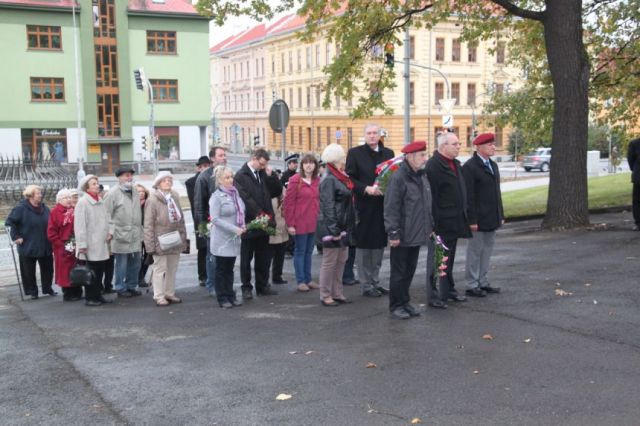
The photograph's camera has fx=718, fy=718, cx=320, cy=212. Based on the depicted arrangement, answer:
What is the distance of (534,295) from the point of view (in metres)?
8.36

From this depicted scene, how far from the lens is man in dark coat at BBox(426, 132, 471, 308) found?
779cm

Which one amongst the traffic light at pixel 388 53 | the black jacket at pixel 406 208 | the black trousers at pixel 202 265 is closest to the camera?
the black jacket at pixel 406 208

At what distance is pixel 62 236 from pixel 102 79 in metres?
46.5

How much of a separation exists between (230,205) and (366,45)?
909 centimetres

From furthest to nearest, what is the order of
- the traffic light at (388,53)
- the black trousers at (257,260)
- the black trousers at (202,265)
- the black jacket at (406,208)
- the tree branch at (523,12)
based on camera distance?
the traffic light at (388,53) → the tree branch at (523,12) → the black trousers at (202,265) → the black trousers at (257,260) → the black jacket at (406,208)

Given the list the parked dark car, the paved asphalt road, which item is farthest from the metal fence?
the parked dark car

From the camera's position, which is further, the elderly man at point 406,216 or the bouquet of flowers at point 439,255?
the bouquet of flowers at point 439,255

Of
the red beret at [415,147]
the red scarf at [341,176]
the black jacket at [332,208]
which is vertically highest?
the red beret at [415,147]

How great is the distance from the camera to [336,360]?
6270mm

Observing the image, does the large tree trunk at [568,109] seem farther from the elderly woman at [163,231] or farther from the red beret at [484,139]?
the elderly woman at [163,231]

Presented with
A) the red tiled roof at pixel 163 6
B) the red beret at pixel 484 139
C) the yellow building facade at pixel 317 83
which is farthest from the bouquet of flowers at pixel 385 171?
the red tiled roof at pixel 163 6

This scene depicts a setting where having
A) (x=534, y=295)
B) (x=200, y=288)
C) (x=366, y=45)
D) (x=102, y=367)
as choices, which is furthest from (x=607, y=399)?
(x=366, y=45)

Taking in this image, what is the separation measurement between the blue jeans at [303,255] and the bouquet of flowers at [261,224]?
2.22 feet

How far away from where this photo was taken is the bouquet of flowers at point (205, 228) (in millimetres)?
9170
